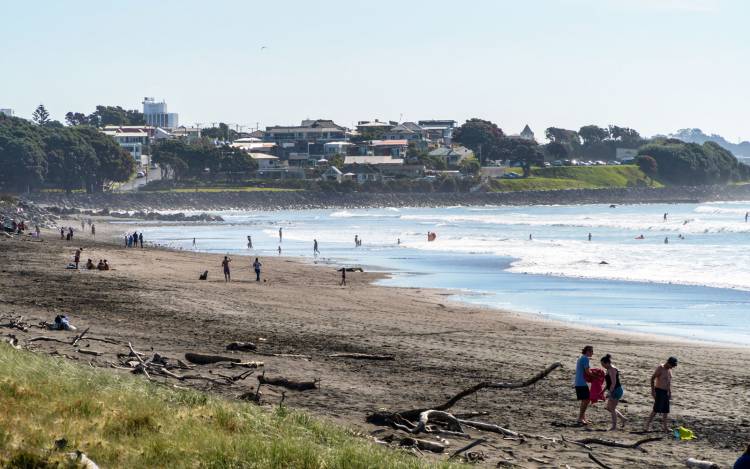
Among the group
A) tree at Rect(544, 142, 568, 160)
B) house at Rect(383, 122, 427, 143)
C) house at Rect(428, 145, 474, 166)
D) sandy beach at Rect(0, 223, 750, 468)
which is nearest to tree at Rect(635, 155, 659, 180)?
tree at Rect(544, 142, 568, 160)

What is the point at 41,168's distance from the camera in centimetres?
12550

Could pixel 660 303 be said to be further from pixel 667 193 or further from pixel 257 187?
pixel 667 193

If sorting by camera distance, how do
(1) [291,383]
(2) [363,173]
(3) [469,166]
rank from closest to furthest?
(1) [291,383] < (2) [363,173] < (3) [469,166]

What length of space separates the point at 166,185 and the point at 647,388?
12438 cm

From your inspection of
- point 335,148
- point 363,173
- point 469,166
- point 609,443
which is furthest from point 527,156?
point 609,443

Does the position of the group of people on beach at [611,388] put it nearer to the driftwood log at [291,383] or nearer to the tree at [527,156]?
the driftwood log at [291,383]

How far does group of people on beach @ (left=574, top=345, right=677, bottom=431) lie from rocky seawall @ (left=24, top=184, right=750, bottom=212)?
9862 centimetres

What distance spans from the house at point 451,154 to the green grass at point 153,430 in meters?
154

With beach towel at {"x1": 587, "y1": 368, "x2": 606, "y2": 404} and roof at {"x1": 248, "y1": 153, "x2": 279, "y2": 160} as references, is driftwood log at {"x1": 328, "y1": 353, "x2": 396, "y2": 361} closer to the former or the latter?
beach towel at {"x1": 587, "y1": 368, "x2": 606, "y2": 404}

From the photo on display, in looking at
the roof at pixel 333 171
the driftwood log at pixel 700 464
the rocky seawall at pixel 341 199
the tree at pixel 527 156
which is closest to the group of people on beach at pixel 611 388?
the driftwood log at pixel 700 464

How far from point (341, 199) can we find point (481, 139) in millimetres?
47221

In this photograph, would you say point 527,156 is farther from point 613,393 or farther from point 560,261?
point 613,393

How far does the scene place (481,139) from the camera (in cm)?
17675

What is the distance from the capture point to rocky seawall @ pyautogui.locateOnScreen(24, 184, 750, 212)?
117 meters
